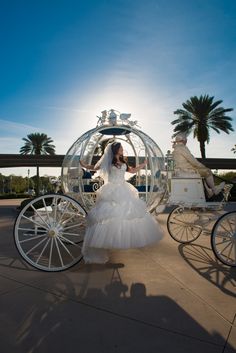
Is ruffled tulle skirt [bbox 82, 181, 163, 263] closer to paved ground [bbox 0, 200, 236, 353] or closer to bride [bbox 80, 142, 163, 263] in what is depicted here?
bride [bbox 80, 142, 163, 263]

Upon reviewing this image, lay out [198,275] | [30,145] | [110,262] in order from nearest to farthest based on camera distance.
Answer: [198,275] → [110,262] → [30,145]

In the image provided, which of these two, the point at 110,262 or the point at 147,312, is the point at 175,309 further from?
the point at 110,262

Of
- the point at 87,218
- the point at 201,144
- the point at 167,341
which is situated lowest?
the point at 167,341

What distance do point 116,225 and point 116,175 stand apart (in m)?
1.01

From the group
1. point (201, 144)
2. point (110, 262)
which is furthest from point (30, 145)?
point (110, 262)

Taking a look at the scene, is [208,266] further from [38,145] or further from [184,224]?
[38,145]

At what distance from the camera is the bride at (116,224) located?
4.25 metres

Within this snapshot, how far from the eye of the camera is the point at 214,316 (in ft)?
9.95

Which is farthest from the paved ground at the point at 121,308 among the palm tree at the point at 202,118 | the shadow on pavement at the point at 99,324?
the palm tree at the point at 202,118

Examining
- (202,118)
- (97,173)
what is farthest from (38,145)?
(97,173)

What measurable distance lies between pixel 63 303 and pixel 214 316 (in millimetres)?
1581

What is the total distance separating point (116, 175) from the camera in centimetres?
504

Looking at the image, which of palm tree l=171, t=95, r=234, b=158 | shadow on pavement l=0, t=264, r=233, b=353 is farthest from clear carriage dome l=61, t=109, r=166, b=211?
palm tree l=171, t=95, r=234, b=158

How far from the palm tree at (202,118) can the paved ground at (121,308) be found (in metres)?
27.5
